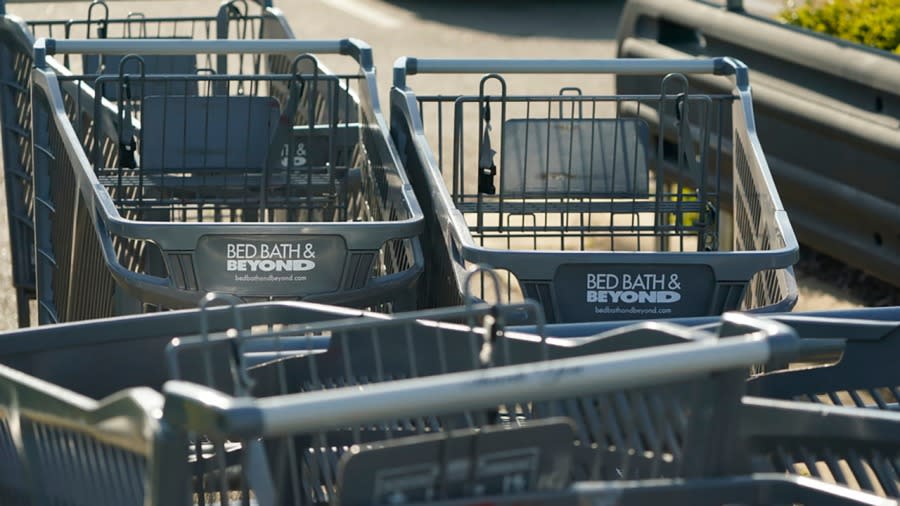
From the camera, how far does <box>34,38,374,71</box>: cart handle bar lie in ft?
17.9

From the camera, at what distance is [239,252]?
458cm

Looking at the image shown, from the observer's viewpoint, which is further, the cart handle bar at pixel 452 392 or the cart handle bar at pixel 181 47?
the cart handle bar at pixel 181 47

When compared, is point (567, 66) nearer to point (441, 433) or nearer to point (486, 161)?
point (486, 161)

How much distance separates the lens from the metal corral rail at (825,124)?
6711 millimetres

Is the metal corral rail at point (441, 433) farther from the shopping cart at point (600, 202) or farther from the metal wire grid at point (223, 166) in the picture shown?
the metal wire grid at point (223, 166)

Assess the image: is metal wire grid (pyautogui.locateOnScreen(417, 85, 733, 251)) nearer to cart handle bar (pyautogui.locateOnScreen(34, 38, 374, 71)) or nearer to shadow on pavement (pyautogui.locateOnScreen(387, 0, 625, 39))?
cart handle bar (pyautogui.locateOnScreen(34, 38, 374, 71))

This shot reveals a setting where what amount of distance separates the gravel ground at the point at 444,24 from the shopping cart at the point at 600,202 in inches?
240

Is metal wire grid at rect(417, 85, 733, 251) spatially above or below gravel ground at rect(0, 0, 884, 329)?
below

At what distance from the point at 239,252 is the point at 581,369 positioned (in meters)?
2.27

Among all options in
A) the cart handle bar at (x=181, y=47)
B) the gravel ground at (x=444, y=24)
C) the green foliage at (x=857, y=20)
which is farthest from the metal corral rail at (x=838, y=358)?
the gravel ground at (x=444, y=24)

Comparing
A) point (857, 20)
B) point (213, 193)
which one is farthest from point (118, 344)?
point (857, 20)

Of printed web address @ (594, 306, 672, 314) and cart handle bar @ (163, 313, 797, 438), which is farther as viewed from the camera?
printed web address @ (594, 306, 672, 314)

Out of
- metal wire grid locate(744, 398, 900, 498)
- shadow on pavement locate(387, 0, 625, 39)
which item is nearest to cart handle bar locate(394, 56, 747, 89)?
metal wire grid locate(744, 398, 900, 498)

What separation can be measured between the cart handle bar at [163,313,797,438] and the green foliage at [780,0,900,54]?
5.36 metres
